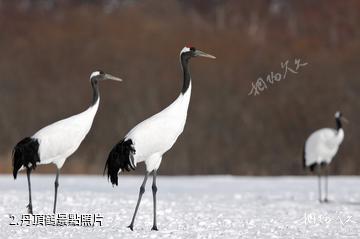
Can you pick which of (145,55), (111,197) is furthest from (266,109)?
(111,197)

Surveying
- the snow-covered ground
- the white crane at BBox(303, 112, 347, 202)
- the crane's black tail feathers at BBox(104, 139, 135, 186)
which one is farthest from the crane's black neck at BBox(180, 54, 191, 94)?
the white crane at BBox(303, 112, 347, 202)

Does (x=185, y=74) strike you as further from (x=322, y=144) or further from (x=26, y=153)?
(x=322, y=144)

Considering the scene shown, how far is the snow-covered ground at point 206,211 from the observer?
8375 mm

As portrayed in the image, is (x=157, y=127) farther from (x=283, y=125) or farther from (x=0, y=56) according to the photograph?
(x=0, y=56)

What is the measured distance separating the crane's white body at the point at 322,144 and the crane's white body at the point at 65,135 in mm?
5916

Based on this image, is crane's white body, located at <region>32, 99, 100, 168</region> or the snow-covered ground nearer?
the snow-covered ground

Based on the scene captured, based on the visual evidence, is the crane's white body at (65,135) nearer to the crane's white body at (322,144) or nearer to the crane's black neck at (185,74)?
the crane's black neck at (185,74)

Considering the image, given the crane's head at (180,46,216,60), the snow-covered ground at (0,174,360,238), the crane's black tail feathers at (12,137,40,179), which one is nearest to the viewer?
the snow-covered ground at (0,174,360,238)

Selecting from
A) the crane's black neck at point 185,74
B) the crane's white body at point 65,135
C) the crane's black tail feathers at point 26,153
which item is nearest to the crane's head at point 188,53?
the crane's black neck at point 185,74

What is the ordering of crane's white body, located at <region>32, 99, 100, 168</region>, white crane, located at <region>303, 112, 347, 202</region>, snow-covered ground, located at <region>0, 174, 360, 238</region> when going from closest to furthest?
snow-covered ground, located at <region>0, 174, 360, 238</region> → crane's white body, located at <region>32, 99, 100, 168</region> → white crane, located at <region>303, 112, 347, 202</region>

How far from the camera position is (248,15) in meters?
42.4

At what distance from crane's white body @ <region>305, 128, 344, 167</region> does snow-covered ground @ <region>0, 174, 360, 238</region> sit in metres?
0.65

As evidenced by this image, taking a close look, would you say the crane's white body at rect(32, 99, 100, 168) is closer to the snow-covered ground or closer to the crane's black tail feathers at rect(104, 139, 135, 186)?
the snow-covered ground

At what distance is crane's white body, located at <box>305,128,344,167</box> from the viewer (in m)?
14.5
